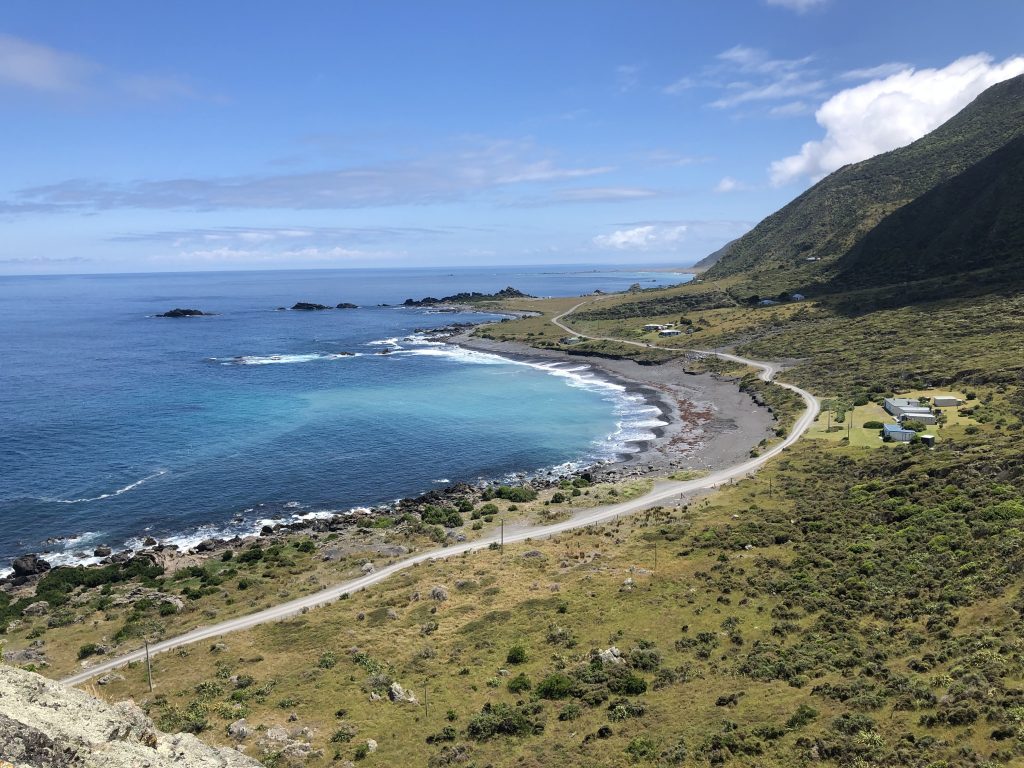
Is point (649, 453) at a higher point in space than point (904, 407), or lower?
lower

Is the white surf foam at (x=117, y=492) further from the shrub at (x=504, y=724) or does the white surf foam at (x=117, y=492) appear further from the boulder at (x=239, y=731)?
the shrub at (x=504, y=724)

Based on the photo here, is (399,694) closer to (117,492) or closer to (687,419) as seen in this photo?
(117,492)

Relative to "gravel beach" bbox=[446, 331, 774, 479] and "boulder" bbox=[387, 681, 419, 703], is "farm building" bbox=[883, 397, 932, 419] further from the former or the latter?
"boulder" bbox=[387, 681, 419, 703]

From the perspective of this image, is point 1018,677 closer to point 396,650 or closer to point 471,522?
point 396,650

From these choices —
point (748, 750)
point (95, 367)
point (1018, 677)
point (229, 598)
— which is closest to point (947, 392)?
point (1018, 677)

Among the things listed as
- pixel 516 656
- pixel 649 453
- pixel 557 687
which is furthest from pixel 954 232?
pixel 557 687

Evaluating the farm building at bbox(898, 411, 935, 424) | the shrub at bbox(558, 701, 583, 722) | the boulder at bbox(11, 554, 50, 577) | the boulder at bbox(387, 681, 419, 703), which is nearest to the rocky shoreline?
the boulder at bbox(11, 554, 50, 577)
